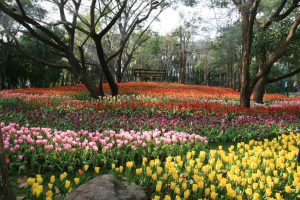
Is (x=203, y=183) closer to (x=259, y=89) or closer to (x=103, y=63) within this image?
(x=103, y=63)

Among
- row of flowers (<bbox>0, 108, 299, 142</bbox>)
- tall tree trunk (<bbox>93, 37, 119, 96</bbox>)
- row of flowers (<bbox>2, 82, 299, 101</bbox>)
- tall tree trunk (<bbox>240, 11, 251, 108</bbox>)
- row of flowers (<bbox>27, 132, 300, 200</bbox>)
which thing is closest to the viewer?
row of flowers (<bbox>27, 132, 300, 200</bbox>)

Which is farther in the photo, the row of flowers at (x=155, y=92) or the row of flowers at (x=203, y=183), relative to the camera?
the row of flowers at (x=155, y=92)

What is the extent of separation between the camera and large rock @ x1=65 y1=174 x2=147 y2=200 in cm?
325

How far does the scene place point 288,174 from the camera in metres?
5.31

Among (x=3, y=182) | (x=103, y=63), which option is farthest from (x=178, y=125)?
(x=103, y=63)

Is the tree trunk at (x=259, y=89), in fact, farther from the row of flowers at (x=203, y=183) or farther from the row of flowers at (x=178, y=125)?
the row of flowers at (x=203, y=183)

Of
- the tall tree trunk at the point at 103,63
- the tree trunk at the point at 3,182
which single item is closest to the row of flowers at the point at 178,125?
the tree trunk at the point at 3,182

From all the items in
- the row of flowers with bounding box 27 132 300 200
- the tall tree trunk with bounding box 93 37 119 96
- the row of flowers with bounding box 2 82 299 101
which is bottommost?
the row of flowers with bounding box 27 132 300 200

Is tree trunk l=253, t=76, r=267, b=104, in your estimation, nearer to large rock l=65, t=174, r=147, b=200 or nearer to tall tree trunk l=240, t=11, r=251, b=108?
tall tree trunk l=240, t=11, r=251, b=108

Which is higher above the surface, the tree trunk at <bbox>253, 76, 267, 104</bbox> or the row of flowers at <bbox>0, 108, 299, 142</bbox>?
the tree trunk at <bbox>253, 76, 267, 104</bbox>

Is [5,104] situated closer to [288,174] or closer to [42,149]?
[42,149]

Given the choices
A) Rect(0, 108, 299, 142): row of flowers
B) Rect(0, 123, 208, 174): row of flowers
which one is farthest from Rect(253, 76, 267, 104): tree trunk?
Rect(0, 123, 208, 174): row of flowers

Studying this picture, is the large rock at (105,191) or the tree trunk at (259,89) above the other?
the tree trunk at (259,89)

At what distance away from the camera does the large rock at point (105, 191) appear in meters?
3.25
